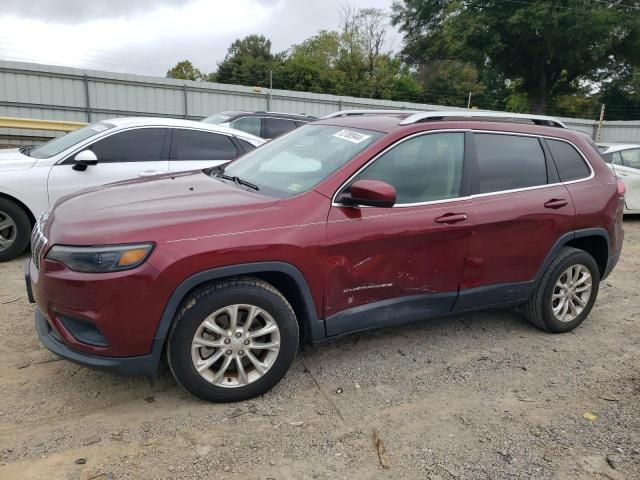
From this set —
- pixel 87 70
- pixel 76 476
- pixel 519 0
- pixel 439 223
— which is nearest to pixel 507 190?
pixel 439 223

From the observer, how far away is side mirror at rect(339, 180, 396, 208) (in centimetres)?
304

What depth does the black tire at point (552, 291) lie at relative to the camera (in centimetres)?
411

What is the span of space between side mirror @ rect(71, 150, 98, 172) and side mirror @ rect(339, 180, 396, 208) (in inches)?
139

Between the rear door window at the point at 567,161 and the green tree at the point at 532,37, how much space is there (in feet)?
101

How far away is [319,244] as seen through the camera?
304cm

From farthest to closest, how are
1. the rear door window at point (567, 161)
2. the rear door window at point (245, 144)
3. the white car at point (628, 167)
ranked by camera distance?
the white car at point (628, 167) → the rear door window at point (245, 144) → the rear door window at point (567, 161)

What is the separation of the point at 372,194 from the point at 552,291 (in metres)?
2.04

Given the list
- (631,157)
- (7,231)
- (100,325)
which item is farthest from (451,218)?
(631,157)

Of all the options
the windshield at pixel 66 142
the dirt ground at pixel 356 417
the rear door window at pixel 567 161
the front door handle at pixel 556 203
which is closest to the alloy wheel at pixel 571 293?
the dirt ground at pixel 356 417

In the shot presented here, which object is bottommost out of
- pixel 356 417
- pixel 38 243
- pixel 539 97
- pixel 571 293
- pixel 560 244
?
pixel 356 417

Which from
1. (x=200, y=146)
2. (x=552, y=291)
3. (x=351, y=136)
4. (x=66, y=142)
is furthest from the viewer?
(x=200, y=146)

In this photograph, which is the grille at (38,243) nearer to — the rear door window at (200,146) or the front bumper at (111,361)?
the front bumper at (111,361)

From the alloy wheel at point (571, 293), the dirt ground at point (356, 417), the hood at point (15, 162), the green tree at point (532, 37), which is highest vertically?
the green tree at point (532, 37)

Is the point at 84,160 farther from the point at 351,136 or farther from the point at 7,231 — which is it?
the point at 351,136
